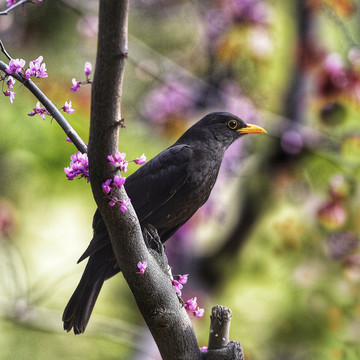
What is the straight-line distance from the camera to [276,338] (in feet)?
19.3

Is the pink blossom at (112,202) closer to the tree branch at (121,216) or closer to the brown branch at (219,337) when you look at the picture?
the tree branch at (121,216)

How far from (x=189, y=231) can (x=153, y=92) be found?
148 centimetres

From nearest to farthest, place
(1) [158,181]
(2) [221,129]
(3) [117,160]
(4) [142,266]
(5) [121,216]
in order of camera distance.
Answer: (3) [117,160], (5) [121,216], (4) [142,266], (1) [158,181], (2) [221,129]

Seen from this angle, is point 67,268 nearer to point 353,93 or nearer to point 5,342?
point 5,342

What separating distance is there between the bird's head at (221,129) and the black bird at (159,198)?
13 cm

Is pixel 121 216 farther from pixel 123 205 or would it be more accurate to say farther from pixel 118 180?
pixel 118 180

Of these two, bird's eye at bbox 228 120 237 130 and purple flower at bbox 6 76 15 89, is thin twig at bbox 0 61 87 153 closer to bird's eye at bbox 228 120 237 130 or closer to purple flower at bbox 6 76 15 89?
purple flower at bbox 6 76 15 89

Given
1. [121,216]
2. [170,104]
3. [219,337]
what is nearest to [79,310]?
[219,337]

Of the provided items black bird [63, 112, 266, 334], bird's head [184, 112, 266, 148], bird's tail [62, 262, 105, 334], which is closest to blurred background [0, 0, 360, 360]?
bird's head [184, 112, 266, 148]

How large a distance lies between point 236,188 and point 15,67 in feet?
14.1

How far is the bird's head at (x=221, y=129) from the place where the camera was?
10.5 feet

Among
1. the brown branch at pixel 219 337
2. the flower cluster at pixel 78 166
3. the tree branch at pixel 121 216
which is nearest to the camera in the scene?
the tree branch at pixel 121 216

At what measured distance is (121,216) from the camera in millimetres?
1994

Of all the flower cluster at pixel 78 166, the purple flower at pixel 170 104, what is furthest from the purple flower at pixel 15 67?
the purple flower at pixel 170 104
